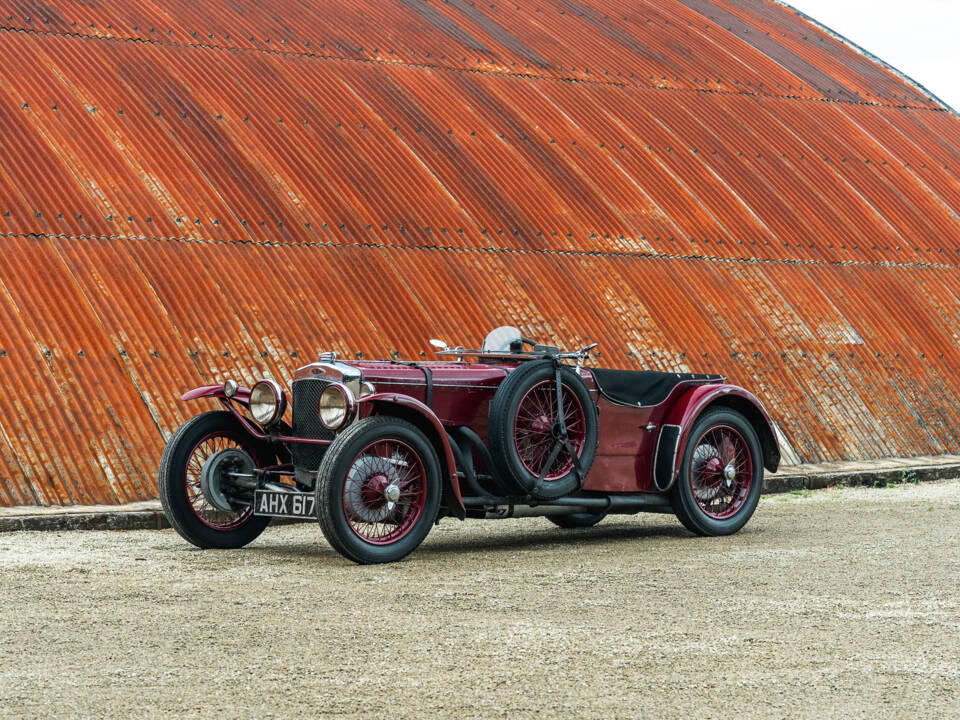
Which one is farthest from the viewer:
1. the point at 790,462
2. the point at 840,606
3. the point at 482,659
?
the point at 790,462

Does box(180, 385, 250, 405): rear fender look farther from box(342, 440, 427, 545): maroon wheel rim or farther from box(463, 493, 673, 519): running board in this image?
box(463, 493, 673, 519): running board

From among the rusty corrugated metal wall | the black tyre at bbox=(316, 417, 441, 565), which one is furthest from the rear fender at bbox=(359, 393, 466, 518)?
the rusty corrugated metal wall

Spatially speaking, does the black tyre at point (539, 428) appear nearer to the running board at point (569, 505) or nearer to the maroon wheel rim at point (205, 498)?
the running board at point (569, 505)

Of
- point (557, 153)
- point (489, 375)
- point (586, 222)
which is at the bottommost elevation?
point (489, 375)

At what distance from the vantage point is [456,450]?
7977 millimetres

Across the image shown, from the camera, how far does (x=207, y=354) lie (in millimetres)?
11383

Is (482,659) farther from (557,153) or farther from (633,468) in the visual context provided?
(557,153)

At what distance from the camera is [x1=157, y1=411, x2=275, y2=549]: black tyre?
798 cm

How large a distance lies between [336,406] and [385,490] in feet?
2.11

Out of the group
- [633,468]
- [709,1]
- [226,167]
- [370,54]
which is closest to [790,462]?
[633,468]

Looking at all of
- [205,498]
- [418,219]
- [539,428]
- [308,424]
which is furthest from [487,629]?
[418,219]

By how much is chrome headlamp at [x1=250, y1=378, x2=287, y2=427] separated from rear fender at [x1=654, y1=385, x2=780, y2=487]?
2745 millimetres

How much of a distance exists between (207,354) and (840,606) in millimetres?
6980

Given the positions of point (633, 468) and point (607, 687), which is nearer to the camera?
point (607, 687)
